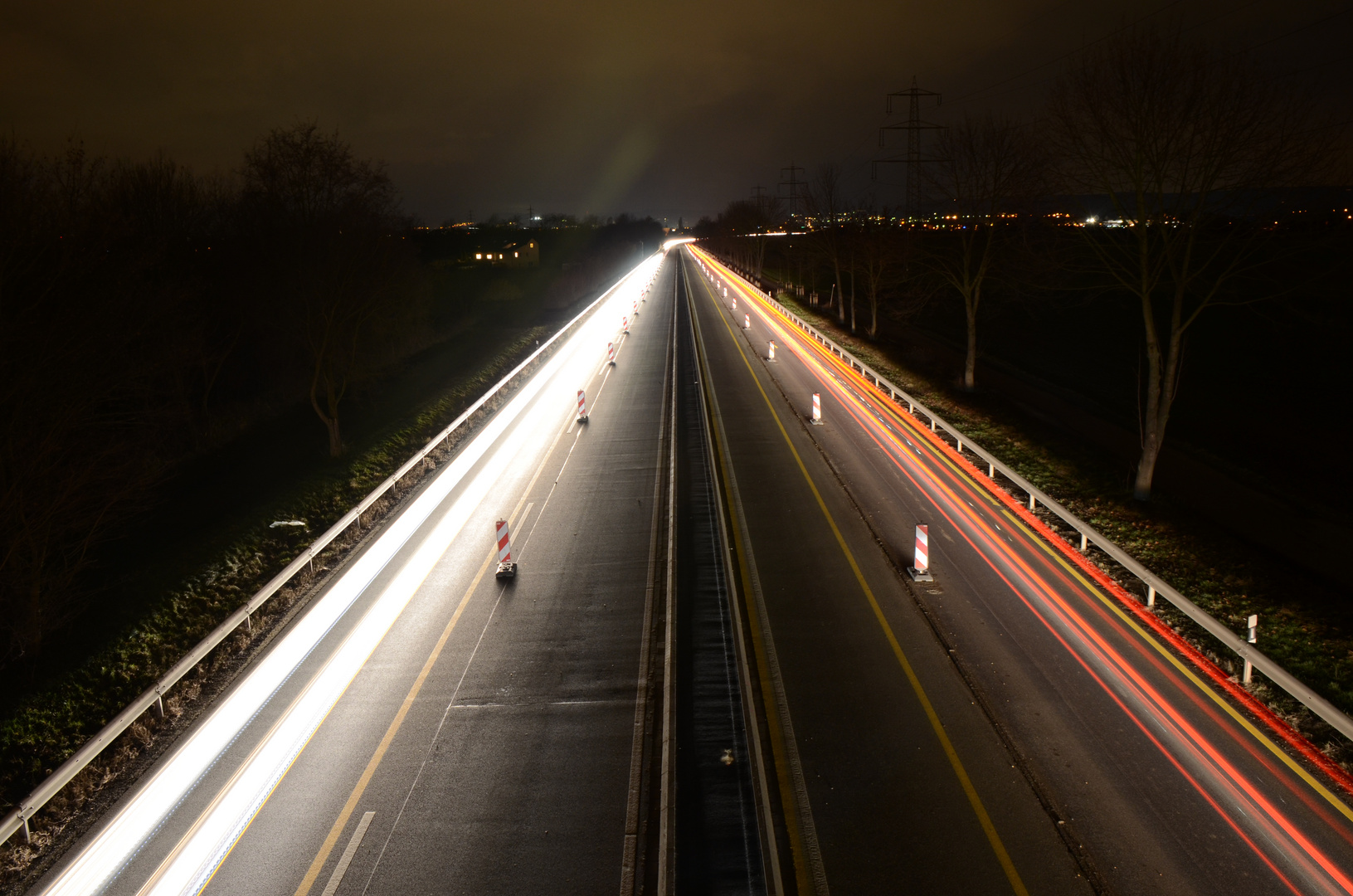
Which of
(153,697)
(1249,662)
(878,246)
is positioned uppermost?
(878,246)

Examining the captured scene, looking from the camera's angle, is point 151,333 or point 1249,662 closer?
point 1249,662

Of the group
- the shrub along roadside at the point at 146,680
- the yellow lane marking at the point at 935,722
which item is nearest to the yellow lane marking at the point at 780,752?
the yellow lane marking at the point at 935,722

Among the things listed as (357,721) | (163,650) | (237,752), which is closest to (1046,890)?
(357,721)

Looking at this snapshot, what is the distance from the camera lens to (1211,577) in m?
11.4

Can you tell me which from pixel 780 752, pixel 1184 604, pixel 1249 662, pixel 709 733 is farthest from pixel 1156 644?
pixel 709 733

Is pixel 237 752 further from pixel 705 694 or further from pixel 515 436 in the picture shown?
pixel 515 436

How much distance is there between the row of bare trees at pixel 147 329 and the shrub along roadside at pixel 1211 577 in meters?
16.6

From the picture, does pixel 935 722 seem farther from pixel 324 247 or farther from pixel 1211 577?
pixel 324 247

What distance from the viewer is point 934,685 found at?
8.77m

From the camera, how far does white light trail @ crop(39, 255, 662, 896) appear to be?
6375 millimetres

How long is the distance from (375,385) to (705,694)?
31185 millimetres

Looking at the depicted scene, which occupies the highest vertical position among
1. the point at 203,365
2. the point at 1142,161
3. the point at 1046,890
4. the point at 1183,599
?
the point at 1142,161

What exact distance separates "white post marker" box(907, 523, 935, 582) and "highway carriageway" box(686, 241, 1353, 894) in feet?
0.76

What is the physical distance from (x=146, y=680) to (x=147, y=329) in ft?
42.7
